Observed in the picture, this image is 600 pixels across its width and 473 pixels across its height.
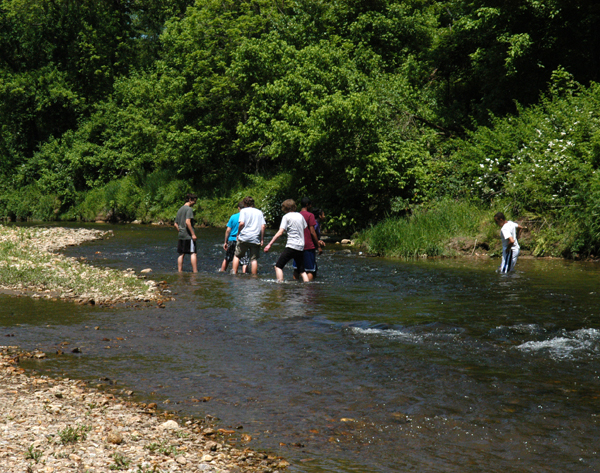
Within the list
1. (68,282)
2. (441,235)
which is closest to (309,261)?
(68,282)

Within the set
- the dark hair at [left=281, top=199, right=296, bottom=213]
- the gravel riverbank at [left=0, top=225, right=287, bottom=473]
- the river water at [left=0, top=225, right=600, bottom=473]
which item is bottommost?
the gravel riverbank at [left=0, top=225, right=287, bottom=473]

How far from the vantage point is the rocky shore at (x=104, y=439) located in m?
4.77

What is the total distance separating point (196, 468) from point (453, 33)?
28.8 metres

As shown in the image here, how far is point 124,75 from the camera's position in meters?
50.1

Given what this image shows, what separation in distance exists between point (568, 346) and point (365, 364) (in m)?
2.93

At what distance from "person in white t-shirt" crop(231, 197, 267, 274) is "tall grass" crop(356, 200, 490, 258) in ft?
22.4

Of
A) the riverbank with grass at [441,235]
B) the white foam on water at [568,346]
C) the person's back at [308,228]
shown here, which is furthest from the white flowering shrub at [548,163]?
the white foam on water at [568,346]

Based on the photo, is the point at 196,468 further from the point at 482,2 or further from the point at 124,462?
the point at 482,2

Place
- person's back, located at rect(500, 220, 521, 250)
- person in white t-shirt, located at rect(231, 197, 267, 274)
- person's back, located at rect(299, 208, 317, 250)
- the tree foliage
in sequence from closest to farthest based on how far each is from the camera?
person's back, located at rect(299, 208, 317, 250), person's back, located at rect(500, 220, 521, 250), person in white t-shirt, located at rect(231, 197, 267, 274), the tree foliage

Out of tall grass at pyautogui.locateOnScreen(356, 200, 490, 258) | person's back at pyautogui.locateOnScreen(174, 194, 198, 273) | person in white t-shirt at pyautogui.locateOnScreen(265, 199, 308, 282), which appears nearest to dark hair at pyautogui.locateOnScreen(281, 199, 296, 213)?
person in white t-shirt at pyautogui.locateOnScreen(265, 199, 308, 282)

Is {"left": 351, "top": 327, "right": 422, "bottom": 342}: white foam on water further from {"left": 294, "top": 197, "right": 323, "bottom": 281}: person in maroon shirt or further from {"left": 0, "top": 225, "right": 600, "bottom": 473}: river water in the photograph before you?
{"left": 294, "top": 197, "right": 323, "bottom": 281}: person in maroon shirt

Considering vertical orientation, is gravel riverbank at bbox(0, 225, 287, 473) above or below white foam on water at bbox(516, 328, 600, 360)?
below

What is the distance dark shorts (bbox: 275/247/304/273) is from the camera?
14.3 m

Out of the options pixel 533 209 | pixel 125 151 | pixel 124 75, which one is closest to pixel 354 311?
pixel 533 209
